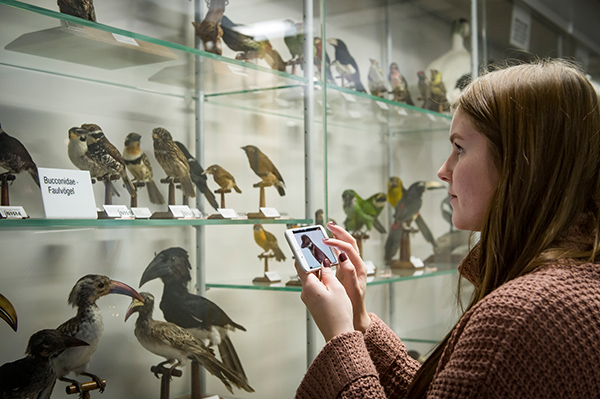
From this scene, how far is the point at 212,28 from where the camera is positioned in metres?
1.51

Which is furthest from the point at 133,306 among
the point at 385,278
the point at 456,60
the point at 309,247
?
the point at 456,60

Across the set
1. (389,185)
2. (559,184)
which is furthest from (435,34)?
(559,184)

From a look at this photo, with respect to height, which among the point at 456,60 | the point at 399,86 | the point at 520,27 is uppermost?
the point at 520,27

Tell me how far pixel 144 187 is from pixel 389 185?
112cm

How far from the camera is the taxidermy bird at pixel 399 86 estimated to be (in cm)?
218

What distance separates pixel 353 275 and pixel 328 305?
167 mm

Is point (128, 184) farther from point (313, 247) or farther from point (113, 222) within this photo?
point (313, 247)

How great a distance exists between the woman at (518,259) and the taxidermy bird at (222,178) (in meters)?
0.54

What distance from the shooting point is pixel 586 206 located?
90 centimetres

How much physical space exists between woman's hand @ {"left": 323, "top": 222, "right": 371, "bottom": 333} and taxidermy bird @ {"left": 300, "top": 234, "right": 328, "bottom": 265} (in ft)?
0.11

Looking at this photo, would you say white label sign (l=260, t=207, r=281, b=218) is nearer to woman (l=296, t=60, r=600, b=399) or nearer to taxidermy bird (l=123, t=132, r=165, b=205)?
taxidermy bird (l=123, t=132, r=165, b=205)

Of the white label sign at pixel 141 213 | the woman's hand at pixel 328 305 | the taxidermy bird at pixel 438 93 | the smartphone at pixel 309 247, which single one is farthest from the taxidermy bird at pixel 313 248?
the taxidermy bird at pixel 438 93

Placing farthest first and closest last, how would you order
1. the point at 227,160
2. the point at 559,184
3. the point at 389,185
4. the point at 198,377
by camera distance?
1. the point at 389,185
2. the point at 227,160
3. the point at 198,377
4. the point at 559,184

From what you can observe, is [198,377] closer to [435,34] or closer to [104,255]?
[104,255]
